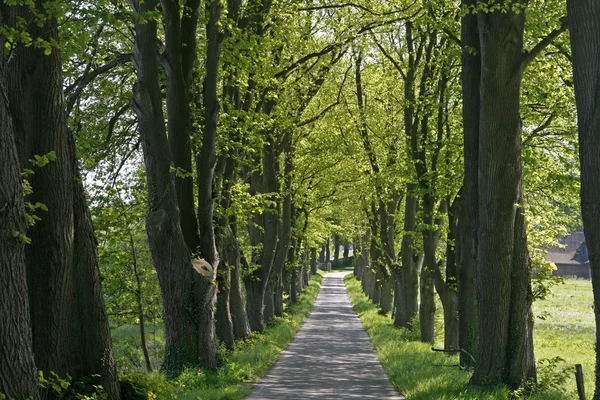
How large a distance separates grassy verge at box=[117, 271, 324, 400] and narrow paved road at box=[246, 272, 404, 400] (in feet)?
1.02

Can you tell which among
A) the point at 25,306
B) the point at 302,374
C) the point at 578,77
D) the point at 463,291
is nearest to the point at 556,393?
the point at 463,291

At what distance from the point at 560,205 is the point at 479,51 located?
1264 cm

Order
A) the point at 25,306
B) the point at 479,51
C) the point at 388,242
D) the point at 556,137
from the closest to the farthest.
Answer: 1. the point at 25,306
2. the point at 479,51
3. the point at 556,137
4. the point at 388,242

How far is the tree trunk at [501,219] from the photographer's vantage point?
39.1 ft

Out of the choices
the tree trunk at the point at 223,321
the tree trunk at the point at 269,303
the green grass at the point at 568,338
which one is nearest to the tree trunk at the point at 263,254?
the tree trunk at the point at 269,303

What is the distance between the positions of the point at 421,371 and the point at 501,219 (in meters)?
4.81

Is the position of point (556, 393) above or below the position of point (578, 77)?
below

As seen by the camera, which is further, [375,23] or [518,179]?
[375,23]

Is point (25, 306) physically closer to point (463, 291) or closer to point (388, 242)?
point (463, 291)

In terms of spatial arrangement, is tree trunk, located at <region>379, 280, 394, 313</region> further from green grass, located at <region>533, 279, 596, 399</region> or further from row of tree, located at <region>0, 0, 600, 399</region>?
row of tree, located at <region>0, 0, 600, 399</region>

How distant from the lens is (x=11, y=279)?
650cm

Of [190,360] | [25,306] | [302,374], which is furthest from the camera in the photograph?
[302,374]

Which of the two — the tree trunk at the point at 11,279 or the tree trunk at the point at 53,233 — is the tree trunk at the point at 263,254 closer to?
the tree trunk at the point at 53,233

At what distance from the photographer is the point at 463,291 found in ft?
57.7
